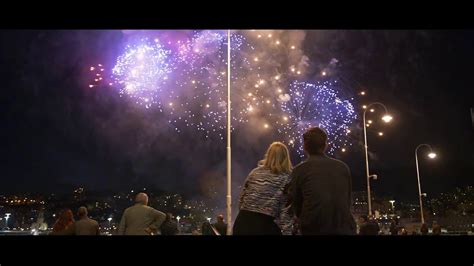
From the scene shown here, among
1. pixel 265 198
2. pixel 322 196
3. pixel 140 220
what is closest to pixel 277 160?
pixel 265 198

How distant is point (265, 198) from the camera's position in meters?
4.18

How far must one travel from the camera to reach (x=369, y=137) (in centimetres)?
2873

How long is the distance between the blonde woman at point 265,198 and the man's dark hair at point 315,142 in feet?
1.08

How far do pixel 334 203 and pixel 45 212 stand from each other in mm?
47173

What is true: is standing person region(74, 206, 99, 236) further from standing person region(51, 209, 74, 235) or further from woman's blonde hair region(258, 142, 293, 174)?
woman's blonde hair region(258, 142, 293, 174)

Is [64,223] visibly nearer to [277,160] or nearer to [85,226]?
[85,226]

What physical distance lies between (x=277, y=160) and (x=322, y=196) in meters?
0.72

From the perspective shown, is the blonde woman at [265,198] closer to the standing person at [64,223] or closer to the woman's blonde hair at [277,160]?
the woman's blonde hair at [277,160]

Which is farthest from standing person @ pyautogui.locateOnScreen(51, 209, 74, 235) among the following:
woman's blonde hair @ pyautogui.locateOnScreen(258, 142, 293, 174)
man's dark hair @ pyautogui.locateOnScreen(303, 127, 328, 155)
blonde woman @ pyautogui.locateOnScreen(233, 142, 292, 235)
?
man's dark hair @ pyautogui.locateOnScreen(303, 127, 328, 155)

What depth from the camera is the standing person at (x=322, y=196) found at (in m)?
3.71

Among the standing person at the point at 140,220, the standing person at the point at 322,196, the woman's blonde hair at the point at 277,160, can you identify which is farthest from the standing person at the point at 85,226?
the standing person at the point at 322,196

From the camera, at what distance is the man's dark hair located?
13.4 ft
